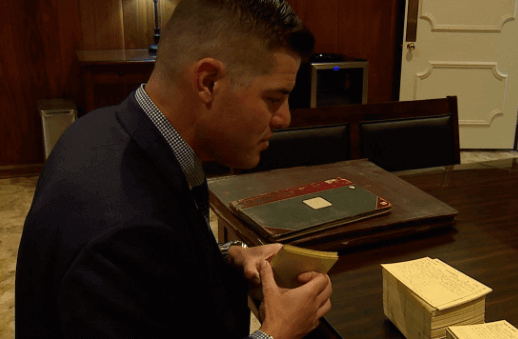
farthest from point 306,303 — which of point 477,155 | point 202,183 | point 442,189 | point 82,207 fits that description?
point 477,155

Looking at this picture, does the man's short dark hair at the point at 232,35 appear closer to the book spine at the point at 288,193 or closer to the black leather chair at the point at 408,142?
the book spine at the point at 288,193

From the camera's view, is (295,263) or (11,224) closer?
(295,263)

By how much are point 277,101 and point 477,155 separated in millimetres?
3911

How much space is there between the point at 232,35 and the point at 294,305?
487 mm

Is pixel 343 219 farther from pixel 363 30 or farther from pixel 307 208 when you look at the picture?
pixel 363 30

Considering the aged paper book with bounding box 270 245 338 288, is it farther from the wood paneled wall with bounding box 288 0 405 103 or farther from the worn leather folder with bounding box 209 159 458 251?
the wood paneled wall with bounding box 288 0 405 103

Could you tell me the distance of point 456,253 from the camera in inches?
47.7

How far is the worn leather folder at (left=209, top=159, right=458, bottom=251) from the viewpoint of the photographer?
4.00ft

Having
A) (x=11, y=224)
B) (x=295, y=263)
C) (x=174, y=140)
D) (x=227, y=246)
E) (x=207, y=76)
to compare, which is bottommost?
(x=11, y=224)

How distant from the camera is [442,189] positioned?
161 cm

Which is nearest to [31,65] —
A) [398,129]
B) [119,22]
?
[119,22]

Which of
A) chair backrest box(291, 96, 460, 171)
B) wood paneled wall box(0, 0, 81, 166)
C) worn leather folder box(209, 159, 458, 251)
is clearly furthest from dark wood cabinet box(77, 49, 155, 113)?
worn leather folder box(209, 159, 458, 251)

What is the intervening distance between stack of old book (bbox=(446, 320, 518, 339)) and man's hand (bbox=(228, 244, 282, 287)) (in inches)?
16.3

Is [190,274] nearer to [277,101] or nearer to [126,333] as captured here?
[126,333]
